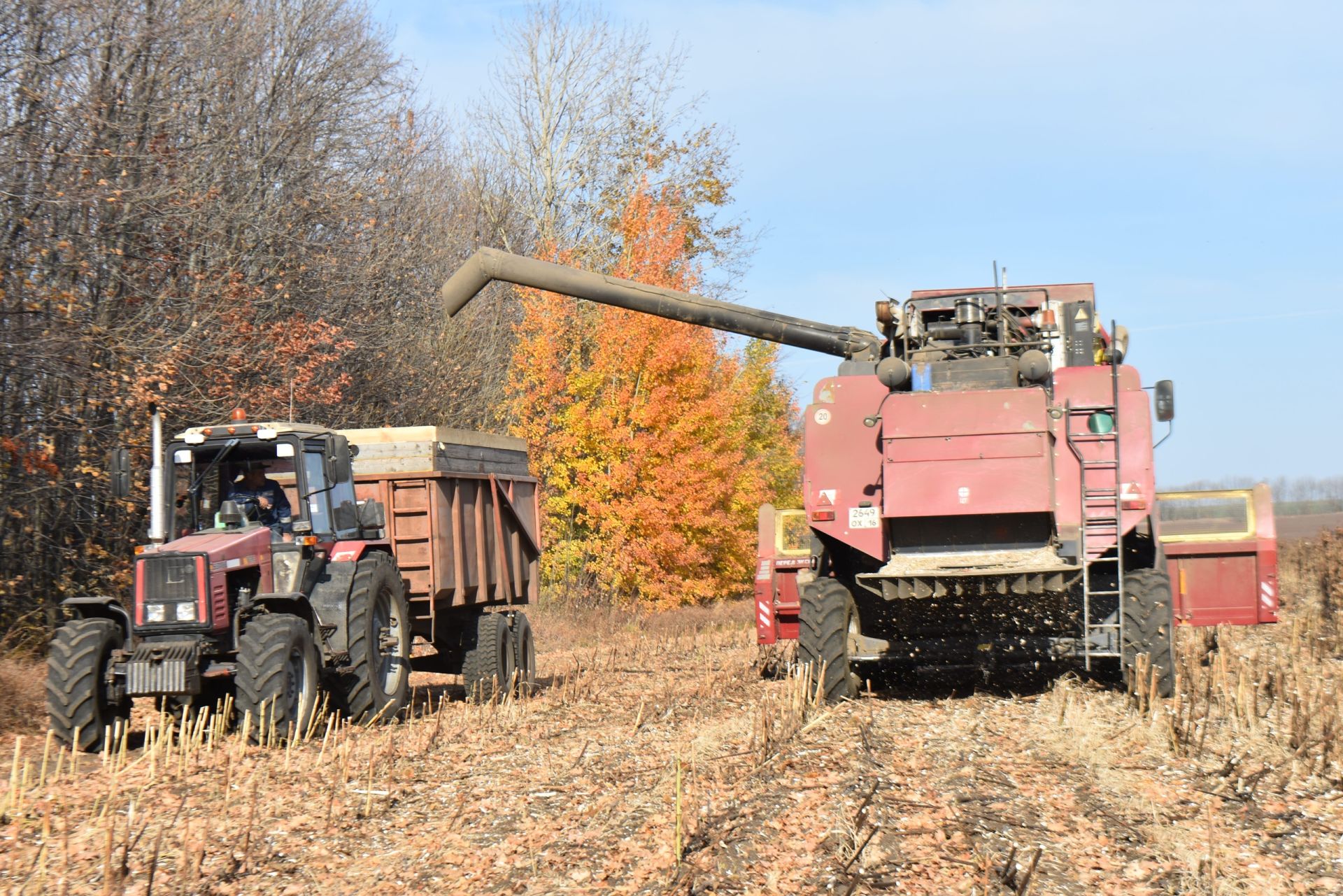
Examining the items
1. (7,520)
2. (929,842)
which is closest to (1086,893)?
(929,842)

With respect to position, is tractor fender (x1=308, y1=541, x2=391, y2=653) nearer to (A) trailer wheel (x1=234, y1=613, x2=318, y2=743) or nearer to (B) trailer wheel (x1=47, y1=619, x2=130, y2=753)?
(A) trailer wheel (x1=234, y1=613, x2=318, y2=743)

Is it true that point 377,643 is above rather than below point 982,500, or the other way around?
below

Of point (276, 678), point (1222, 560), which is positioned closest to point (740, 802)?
point (276, 678)

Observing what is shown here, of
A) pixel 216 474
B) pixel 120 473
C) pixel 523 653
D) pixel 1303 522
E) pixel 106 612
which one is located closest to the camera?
pixel 120 473

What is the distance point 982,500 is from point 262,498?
5.72 metres

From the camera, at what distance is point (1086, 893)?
17.9 ft

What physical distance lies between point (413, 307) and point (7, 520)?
14.8m

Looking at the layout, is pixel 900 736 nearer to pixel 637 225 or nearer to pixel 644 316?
pixel 644 316

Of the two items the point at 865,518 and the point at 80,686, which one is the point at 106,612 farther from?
the point at 865,518

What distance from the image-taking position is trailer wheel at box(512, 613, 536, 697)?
548 inches

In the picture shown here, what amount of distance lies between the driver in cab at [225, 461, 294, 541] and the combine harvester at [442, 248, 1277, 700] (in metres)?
4.20

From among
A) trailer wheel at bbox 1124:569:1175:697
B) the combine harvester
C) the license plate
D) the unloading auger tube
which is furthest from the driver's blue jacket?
trailer wheel at bbox 1124:569:1175:697

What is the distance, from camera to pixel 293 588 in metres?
10.7

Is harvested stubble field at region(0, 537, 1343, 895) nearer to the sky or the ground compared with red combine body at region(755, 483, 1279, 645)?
nearer to the ground
